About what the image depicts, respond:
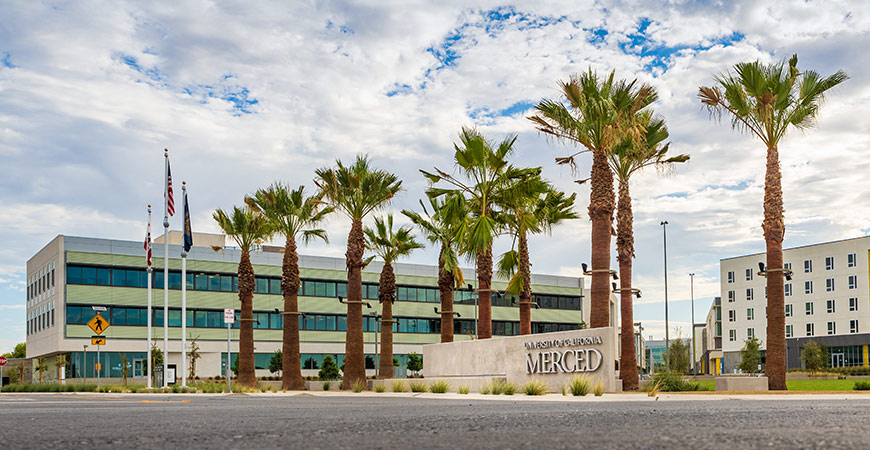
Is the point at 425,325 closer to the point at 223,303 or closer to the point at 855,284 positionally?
the point at 223,303

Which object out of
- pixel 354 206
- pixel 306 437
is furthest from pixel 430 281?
pixel 306 437

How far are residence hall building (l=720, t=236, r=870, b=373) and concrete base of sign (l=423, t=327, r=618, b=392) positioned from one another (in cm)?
6570

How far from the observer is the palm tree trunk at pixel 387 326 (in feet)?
145

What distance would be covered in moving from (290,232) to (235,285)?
31.7 metres

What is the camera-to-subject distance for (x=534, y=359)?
90.9 feet

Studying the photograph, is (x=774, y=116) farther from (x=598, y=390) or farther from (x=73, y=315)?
(x=73, y=315)

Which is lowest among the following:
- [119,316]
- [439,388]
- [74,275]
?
[439,388]

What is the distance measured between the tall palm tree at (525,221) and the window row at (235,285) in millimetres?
28601

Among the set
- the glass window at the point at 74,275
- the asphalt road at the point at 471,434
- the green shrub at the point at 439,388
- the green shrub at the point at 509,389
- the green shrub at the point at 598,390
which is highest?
the glass window at the point at 74,275

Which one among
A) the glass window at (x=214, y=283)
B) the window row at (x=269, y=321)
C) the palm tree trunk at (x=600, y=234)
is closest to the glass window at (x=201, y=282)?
the glass window at (x=214, y=283)

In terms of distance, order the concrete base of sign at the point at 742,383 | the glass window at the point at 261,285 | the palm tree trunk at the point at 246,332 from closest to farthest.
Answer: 1. the concrete base of sign at the point at 742,383
2. the palm tree trunk at the point at 246,332
3. the glass window at the point at 261,285

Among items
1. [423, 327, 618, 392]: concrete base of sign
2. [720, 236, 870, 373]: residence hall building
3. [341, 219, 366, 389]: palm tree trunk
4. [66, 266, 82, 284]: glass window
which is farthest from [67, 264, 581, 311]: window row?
[423, 327, 618, 392]: concrete base of sign

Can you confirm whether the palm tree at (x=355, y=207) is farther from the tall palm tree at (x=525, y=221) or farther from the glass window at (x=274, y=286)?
the glass window at (x=274, y=286)

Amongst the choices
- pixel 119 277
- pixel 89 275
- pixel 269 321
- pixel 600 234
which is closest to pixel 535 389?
pixel 600 234
